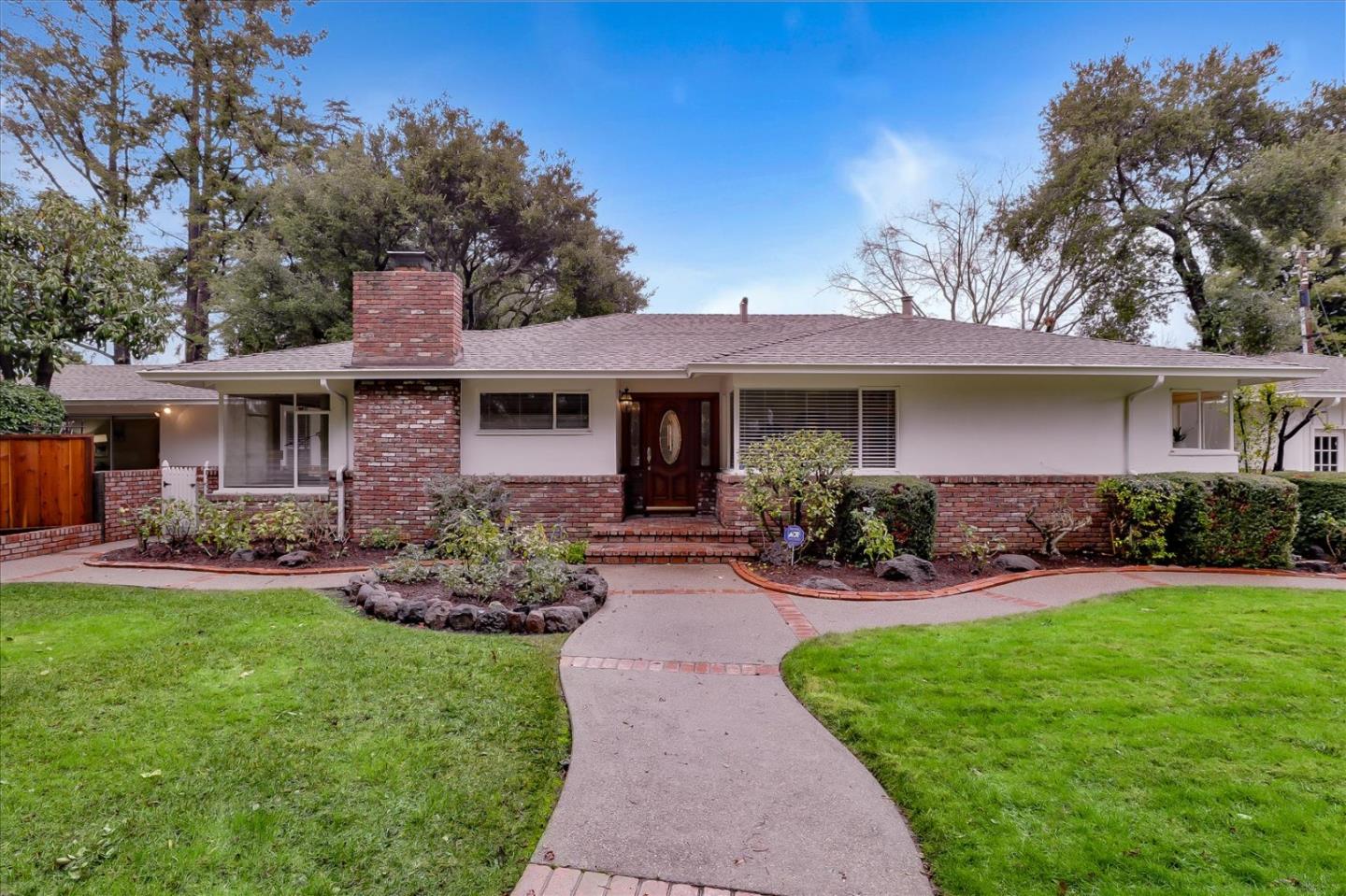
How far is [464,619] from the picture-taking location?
4949 mm

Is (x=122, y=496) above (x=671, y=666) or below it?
above

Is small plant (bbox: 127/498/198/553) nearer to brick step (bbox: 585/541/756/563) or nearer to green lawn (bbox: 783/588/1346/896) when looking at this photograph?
brick step (bbox: 585/541/756/563)

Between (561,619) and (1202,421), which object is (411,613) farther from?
(1202,421)

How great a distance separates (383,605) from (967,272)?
884 inches

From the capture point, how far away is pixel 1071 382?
8289 millimetres

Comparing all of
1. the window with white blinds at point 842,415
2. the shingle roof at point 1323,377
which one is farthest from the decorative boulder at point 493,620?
the shingle roof at point 1323,377

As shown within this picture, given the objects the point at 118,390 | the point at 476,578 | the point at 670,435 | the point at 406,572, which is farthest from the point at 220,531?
the point at 118,390

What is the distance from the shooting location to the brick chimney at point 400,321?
854 cm

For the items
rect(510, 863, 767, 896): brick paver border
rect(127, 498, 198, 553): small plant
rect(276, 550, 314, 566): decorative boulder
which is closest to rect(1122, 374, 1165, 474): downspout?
rect(510, 863, 767, 896): brick paver border

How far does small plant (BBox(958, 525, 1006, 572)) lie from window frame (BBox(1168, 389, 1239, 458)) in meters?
3.31

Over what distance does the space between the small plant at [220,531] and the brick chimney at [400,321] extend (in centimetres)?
277

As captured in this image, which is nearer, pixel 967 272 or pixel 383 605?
pixel 383 605

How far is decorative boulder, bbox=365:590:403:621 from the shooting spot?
5.19 metres

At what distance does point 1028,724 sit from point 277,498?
32.8ft
